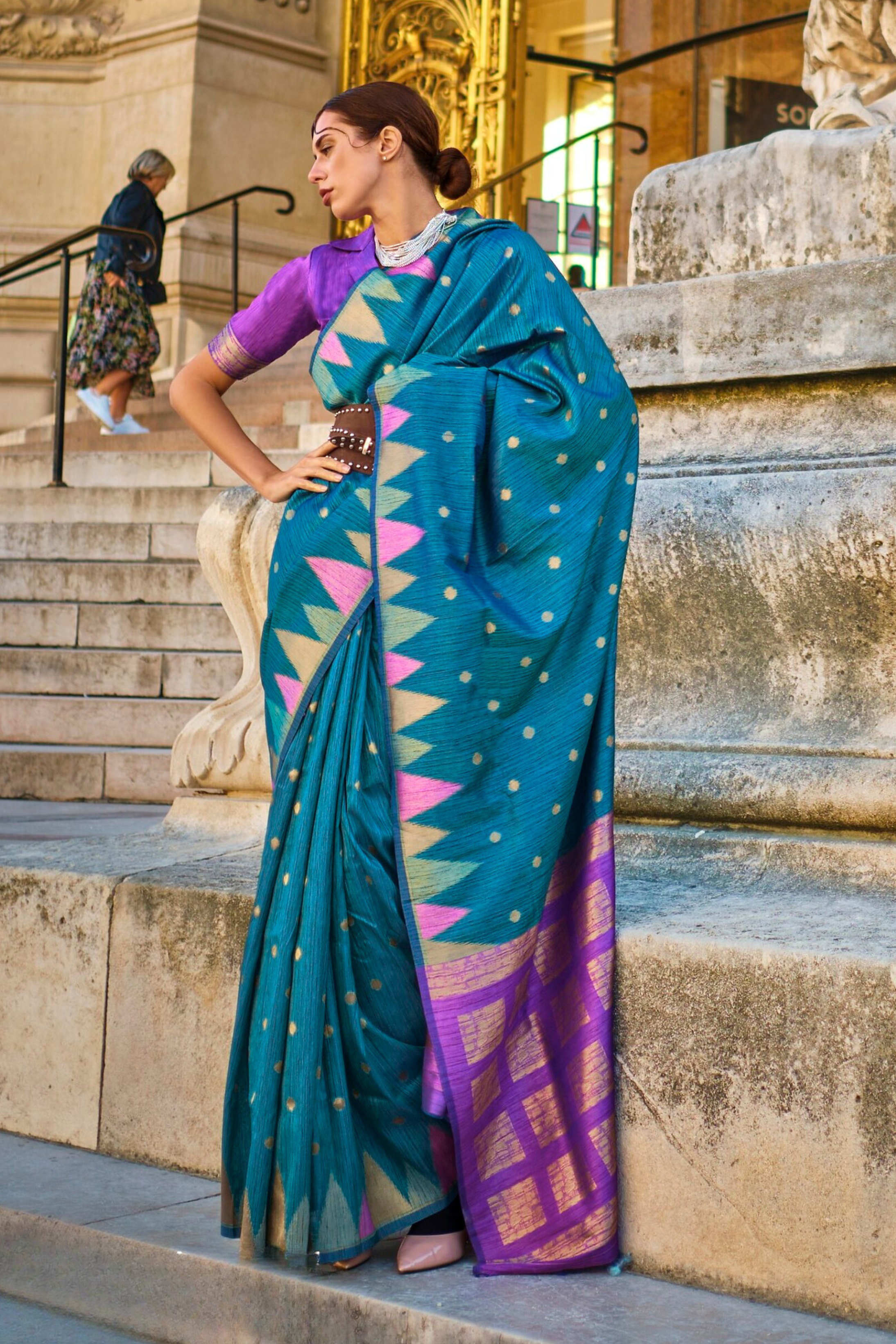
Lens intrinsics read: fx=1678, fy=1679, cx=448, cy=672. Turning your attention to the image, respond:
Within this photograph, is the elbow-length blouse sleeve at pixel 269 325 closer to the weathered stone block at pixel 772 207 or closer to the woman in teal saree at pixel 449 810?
the woman in teal saree at pixel 449 810

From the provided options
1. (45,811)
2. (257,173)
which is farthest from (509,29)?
(45,811)

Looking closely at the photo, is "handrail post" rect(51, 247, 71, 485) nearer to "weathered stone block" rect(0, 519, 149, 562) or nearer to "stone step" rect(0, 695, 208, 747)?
"weathered stone block" rect(0, 519, 149, 562)

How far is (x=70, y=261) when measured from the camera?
31.2 feet

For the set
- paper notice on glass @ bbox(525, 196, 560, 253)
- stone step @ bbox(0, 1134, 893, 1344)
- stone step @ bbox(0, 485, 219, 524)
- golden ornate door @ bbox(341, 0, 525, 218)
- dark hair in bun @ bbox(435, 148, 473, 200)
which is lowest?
stone step @ bbox(0, 1134, 893, 1344)

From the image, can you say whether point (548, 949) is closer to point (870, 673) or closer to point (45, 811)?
point (870, 673)

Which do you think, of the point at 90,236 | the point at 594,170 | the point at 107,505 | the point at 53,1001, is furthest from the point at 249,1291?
the point at 594,170

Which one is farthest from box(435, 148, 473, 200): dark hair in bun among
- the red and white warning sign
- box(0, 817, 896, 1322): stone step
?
the red and white warning sign

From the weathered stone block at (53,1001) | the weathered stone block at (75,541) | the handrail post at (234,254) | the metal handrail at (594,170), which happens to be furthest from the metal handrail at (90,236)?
the weathered stone block at (53,1001)

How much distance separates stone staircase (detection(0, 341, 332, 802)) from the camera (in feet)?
20.2

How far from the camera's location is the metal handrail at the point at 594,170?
40.5 ft

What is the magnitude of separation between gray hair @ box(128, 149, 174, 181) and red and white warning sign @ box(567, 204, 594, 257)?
3369 mm

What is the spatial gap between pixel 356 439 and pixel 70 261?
7.67 metres

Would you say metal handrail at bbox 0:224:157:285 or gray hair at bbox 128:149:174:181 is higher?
gray hair at bbox 128:149:174:181

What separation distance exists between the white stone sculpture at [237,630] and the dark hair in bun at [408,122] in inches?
36.9
